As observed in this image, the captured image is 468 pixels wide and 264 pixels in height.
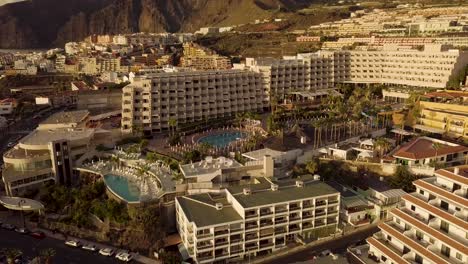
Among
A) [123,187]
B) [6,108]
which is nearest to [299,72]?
[123,187]

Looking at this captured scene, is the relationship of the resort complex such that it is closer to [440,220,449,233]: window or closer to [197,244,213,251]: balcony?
[197,244,213,251]: balcony

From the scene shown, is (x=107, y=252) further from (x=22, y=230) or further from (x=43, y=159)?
(x=43, y=159)

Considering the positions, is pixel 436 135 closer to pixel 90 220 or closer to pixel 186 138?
pixel 186 138

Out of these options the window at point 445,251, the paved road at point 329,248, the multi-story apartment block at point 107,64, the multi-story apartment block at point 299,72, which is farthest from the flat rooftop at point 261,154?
the multi-story apartment block at point 107,64

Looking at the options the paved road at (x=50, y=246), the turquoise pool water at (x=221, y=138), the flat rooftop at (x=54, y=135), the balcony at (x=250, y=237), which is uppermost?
the flat rooftop at (x=54, y=135)

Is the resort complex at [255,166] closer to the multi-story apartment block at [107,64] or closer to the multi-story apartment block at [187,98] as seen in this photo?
the multi-story apartment block at [187,98]

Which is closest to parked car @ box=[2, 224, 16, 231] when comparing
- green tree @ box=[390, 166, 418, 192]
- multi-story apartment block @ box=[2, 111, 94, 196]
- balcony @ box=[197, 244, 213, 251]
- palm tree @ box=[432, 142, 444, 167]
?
multi-story apartment block @ box=[2, 111, 94, 196]
